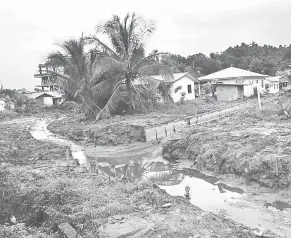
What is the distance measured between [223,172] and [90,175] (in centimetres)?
390

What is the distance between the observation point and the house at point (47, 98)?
46.1 metres

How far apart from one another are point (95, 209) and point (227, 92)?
26.1 meters

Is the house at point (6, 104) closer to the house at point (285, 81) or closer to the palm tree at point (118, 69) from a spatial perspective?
the palm tree at point (118, 69)

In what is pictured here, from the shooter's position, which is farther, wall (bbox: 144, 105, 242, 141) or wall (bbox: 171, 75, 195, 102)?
wall (bbox: 171, 75, 195, 102)

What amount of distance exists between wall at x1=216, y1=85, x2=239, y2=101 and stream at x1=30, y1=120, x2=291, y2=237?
19209mm

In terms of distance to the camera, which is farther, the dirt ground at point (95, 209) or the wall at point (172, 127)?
the wall at point (172, 127)

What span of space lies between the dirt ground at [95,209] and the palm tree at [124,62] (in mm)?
11645

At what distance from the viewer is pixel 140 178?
11.1m

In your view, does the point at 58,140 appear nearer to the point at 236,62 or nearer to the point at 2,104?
the point at 2,104

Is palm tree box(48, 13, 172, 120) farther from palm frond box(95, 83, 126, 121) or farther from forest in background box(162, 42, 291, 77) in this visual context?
forest in background box(162, 42, 291, 77)

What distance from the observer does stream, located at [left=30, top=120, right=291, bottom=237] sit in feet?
22.4

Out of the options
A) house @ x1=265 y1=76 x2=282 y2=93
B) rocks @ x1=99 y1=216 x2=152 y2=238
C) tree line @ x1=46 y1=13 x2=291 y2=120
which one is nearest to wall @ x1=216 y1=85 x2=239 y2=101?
house @ x1=265 y1=76 x2=282 y2=93

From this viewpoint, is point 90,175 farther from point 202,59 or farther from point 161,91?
point 202,59

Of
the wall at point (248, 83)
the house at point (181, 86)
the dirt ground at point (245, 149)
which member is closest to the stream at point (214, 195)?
the dirt ground at point (245, 149)
